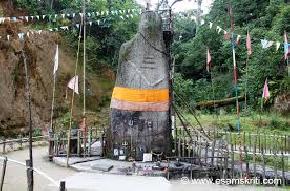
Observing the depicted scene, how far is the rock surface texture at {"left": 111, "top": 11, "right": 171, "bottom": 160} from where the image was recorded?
17.0 m

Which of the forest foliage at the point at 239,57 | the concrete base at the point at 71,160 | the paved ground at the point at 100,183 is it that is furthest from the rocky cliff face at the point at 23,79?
the paved ground at the point at 100,183

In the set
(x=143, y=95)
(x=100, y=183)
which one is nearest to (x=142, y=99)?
(x=143, y=95)

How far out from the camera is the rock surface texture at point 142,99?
1705 cm

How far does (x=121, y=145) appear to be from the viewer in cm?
1716

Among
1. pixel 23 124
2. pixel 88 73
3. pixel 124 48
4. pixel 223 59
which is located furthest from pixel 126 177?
pixel 223 59

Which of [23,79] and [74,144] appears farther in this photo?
[23,79]

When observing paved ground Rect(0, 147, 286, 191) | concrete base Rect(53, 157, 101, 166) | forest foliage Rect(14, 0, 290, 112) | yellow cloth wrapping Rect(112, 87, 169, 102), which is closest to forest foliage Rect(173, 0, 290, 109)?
forest foliage Rect(14, 0, 290, 112)

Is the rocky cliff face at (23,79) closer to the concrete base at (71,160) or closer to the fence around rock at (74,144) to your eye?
the fence around rock at (74,144)

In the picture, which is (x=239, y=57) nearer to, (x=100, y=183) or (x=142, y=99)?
(x=142, y=99)

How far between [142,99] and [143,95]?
16 cm

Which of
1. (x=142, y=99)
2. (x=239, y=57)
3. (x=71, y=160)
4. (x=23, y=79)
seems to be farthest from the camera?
(x=239, y=57)

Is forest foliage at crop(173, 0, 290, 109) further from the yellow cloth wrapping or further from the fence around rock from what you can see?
the fence around rock

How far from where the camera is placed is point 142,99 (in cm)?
1705

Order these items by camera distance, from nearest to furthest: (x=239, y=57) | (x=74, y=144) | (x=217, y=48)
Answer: (x=74, y=144)
(x=239, y=57)
(x=217, y=48)
